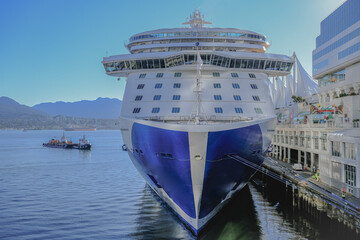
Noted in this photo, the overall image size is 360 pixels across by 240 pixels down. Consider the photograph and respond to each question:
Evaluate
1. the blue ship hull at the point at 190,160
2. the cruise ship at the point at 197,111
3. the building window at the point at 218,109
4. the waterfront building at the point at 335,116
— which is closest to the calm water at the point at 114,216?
the cruise ship at the point at 197,111

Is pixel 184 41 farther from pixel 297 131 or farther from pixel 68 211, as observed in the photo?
pixel 297 131

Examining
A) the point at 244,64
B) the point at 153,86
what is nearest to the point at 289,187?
the point at 244,64

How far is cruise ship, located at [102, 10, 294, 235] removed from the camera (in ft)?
53.2

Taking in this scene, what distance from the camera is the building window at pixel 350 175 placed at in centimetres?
2230

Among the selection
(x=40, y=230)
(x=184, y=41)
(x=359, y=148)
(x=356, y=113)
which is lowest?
(x=40, y=230)

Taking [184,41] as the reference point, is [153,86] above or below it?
below

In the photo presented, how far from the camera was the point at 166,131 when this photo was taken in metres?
16.1

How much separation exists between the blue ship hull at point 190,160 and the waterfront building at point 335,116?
7727 millimetres

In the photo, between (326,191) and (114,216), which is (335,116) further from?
(114,216)

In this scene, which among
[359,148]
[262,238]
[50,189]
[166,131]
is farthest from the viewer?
[50,189]

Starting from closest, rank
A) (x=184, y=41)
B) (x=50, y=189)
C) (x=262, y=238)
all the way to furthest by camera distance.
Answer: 1. (x=262, y=238)
2. (x=184, y=41)
3. (x=50, y=189)

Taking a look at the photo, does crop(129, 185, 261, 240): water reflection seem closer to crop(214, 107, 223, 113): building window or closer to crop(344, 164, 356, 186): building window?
crop(214, 107, 223, 113): building window

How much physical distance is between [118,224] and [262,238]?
838 centimetres

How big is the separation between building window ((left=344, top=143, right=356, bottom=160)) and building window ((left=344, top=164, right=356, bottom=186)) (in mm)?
653
